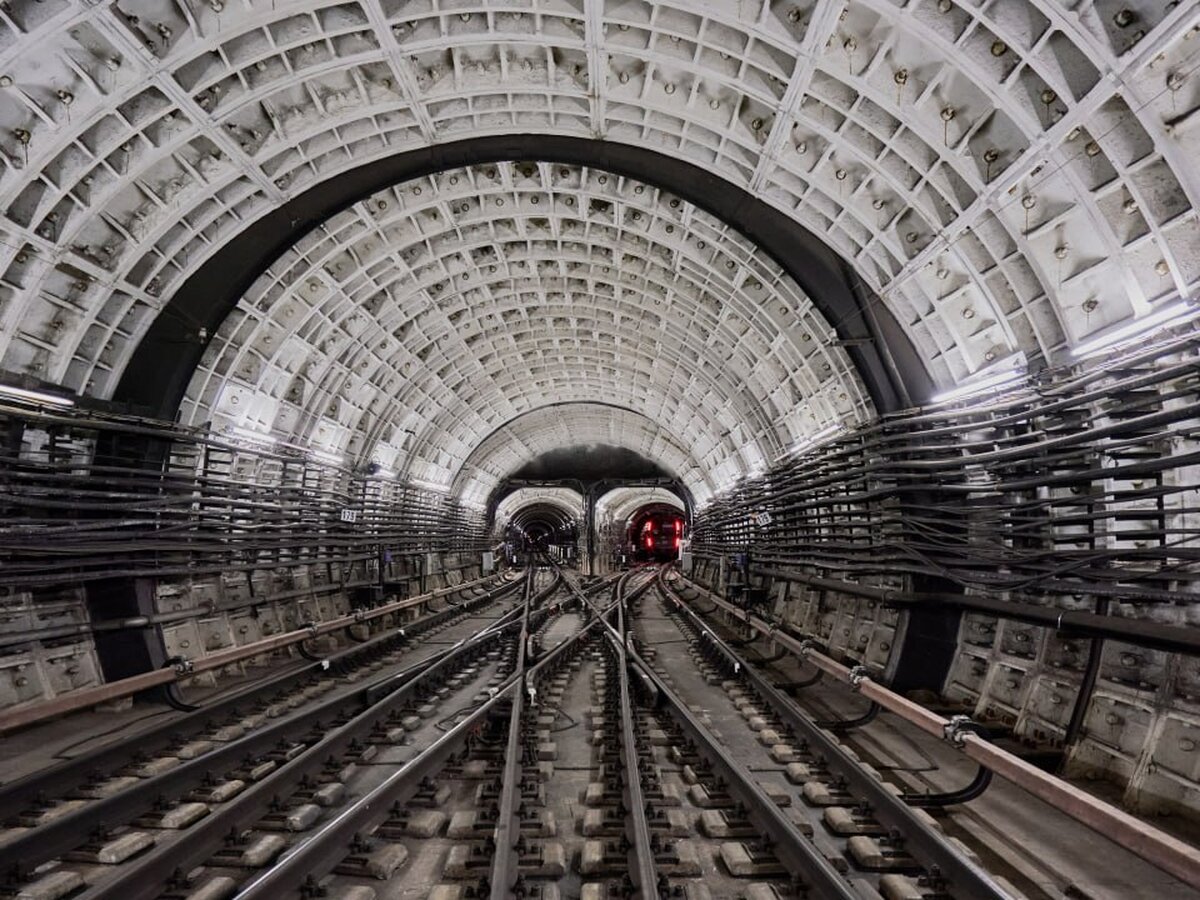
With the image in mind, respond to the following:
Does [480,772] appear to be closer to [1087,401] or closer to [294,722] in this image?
[294,722]

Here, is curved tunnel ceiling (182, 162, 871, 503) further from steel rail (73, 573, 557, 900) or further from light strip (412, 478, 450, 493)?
steel rail (73, 573, 557, 900)

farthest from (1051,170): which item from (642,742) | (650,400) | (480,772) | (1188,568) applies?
(650,400)

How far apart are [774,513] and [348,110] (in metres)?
10.1

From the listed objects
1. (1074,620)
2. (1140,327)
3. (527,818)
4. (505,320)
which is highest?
(505,320)

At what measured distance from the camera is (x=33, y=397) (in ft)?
23.7

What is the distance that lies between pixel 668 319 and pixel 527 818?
10.4m

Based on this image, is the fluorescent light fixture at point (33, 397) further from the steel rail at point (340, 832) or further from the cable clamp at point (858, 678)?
the cable clamp at point (858, 678)

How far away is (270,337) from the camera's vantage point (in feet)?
34.6

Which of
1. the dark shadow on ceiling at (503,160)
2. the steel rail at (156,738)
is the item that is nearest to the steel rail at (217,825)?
the steel rail at (156,738)

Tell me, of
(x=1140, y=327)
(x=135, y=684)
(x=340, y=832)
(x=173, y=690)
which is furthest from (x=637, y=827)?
(x=173, y=690)

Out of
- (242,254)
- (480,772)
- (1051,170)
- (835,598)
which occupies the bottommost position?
(480,772)

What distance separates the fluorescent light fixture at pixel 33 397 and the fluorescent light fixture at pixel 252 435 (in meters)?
2.73

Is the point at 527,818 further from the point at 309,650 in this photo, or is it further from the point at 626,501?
the point at 626,501

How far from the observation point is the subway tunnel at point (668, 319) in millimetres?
4445
